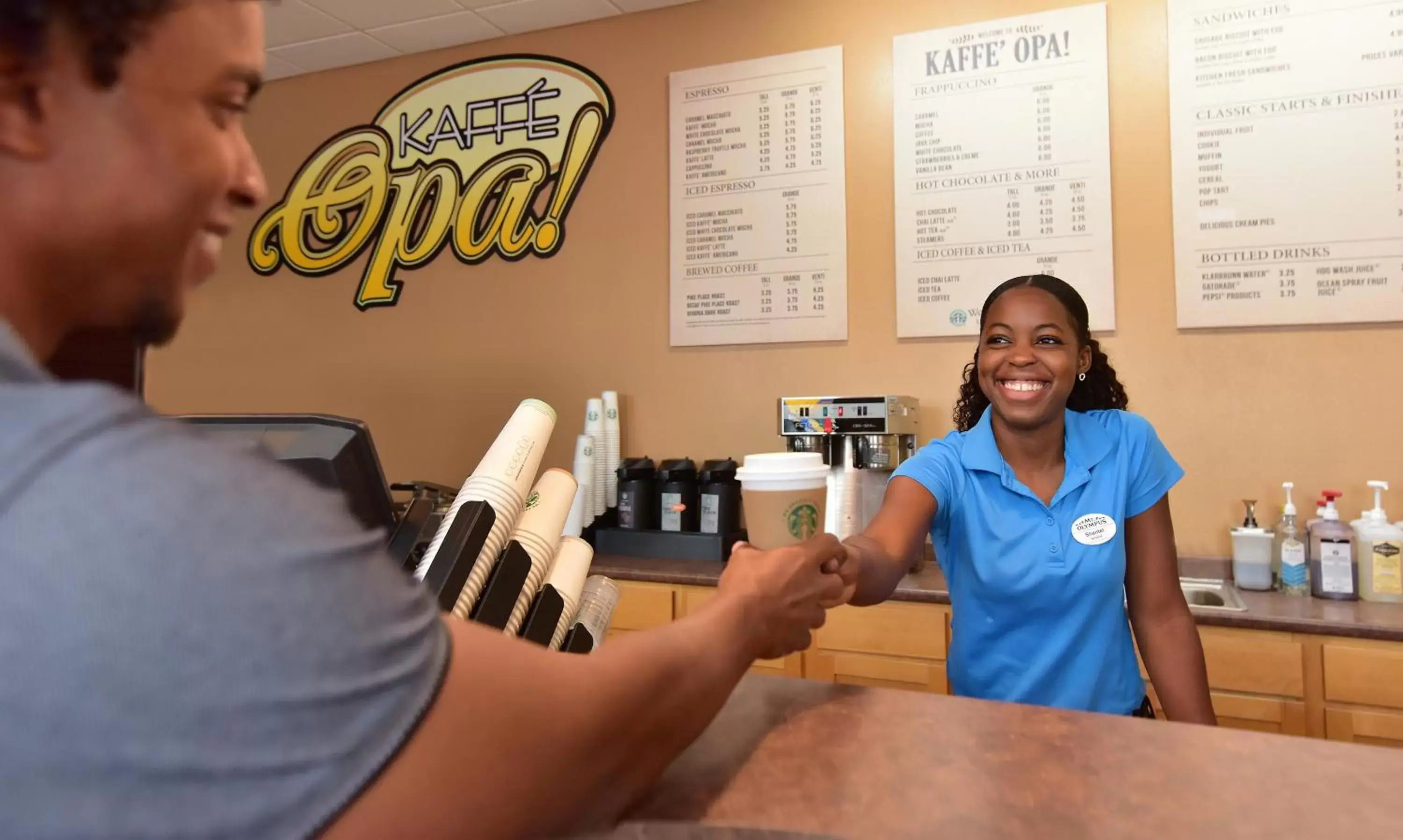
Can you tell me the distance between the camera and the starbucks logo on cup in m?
1.16

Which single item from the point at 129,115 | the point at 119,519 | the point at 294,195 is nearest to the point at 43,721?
the point at 119,519

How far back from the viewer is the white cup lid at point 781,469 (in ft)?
3.76

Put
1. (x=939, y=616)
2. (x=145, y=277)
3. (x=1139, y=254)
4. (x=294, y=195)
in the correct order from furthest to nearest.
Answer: (x=294, y=195), (x=1139, y=254), (x=939, y=616), (x=145, y=277)

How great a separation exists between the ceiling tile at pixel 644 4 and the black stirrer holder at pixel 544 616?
2971 mm

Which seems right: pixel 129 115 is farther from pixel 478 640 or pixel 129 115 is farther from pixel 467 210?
pixel 467 210

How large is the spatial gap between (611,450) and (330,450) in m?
2.48

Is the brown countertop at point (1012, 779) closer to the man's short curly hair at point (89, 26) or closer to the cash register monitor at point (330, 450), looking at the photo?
the cash register monitor at point (330, 450)

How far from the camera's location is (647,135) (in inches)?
136

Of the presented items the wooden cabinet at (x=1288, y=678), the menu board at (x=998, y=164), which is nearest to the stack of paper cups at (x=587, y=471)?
the wooden cabinet at (x=1288, y=678)

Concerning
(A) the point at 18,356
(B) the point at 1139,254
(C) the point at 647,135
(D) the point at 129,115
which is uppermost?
(C) the point at 647,135

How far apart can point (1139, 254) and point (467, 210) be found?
8.80 feet

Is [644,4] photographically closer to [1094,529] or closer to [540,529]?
[1094,529]

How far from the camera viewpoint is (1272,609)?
2207mm

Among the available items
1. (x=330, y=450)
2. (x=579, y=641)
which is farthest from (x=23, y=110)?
(x=579, y=641)
